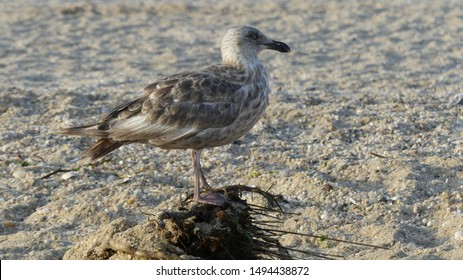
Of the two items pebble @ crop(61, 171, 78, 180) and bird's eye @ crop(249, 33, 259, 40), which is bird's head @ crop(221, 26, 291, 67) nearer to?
bird's eye @ crop(249, 33, 259, 40)

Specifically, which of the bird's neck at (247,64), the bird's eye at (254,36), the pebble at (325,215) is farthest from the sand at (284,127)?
the bird's eye at (254,36)

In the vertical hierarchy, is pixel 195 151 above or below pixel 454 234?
above

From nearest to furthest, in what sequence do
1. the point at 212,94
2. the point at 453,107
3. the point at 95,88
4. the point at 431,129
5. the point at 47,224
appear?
1. the point at 212,94
2. the point at 47,224
3. the point at 431,129
4. the point at 453,107
5. the point at 95,88

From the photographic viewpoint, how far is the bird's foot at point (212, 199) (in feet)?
20.3

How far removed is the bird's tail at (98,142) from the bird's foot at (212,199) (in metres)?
0.84

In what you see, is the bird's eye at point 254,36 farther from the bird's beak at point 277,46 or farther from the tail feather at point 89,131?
the tail feather at point 89,131

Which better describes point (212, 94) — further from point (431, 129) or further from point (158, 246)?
point (431, 129)

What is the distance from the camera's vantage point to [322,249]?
6902mm

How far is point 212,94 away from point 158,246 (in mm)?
1364

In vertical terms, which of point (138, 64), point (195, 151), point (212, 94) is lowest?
point (138, 64)

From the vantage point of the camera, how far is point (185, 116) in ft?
22.1

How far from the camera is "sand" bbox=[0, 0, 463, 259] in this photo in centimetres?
732

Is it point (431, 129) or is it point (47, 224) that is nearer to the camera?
point (47, 224)
